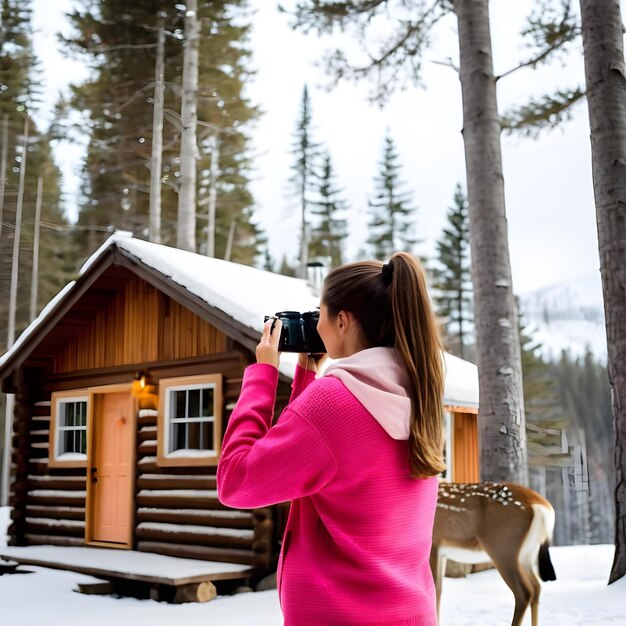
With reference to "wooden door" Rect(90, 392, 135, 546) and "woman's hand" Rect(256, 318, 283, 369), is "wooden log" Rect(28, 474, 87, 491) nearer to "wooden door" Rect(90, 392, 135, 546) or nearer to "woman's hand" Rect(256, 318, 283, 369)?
"wooden door" Rect(90, 392, 135, 546)

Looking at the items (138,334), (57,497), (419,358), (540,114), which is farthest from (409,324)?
(57,497)

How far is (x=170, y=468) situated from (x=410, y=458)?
8.03 meters

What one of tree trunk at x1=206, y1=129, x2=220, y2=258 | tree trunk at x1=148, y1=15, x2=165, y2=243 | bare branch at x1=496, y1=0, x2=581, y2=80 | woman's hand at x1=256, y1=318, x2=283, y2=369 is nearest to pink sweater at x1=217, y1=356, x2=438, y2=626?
woman's hand at x1=256, y1=318, x2=283, y2=369

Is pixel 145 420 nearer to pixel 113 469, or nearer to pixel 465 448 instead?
pixel 113 469

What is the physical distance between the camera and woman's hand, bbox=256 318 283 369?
175cm

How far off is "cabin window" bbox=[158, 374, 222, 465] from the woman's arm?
712 centimetres

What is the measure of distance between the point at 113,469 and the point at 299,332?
8.76 metres

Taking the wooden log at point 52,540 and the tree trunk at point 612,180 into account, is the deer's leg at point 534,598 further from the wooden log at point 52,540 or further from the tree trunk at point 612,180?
the wooden log at point 52,540

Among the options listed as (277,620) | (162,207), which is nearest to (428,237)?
(162,207)

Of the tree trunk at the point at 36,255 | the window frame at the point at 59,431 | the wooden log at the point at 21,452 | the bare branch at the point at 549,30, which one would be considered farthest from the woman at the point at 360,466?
the tree trunk at the point at 36,255

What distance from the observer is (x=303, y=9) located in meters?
10.5

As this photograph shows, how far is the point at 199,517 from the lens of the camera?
28.9 ft

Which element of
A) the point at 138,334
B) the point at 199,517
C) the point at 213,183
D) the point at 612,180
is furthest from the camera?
the point at 213,183

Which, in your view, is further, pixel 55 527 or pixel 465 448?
pixel 465 448
